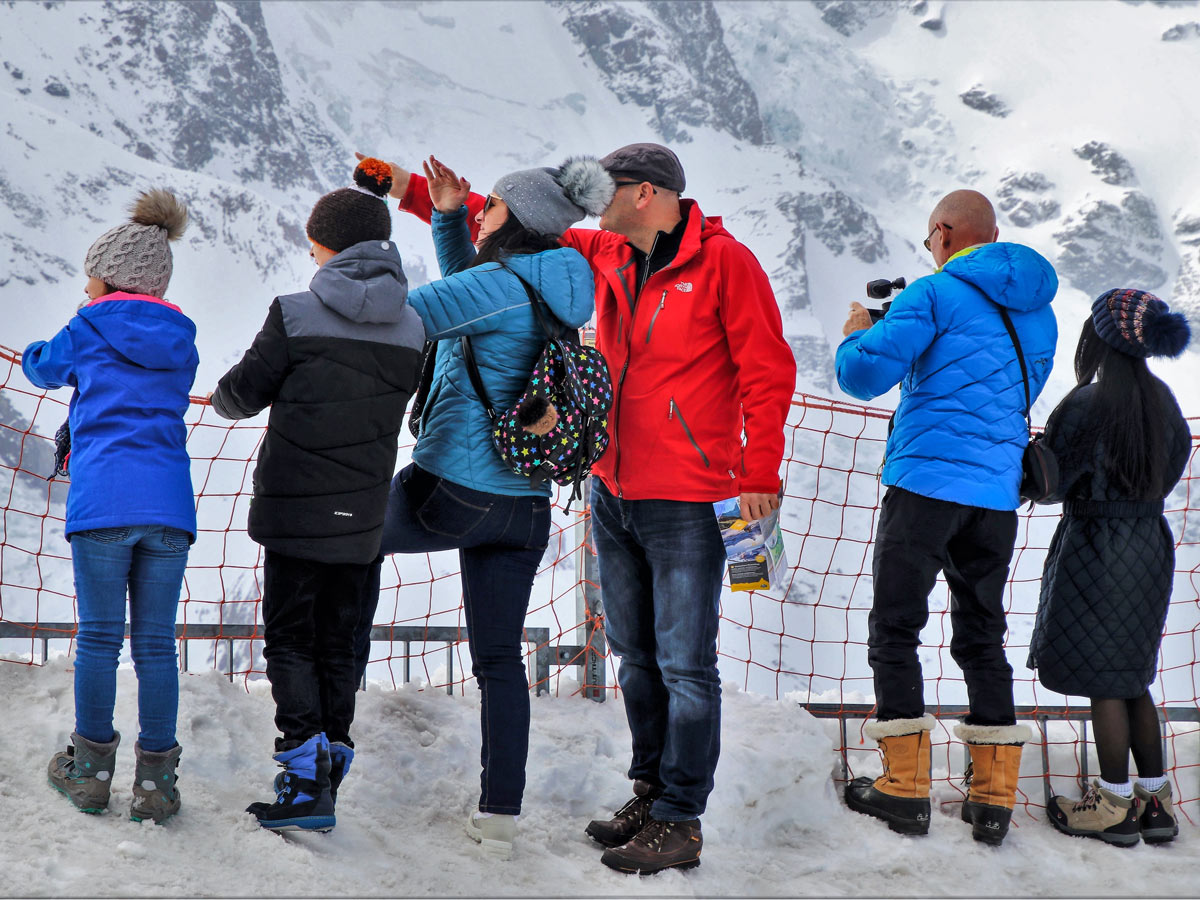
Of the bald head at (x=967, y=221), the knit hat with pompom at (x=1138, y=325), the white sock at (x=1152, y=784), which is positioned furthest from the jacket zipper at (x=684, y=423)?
the white sock at (x=1152, y=784)

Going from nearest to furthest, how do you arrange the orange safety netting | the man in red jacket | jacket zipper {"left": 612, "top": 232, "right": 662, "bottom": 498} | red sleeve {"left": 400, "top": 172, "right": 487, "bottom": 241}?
the man in red jacket
jacket zipper {"left": 612, "top": 232, "right": 662, "bottom": 498}
red sleeve {"left": 400, "top": 172, "right": 487, "bottom": 241}
the orange safety netting

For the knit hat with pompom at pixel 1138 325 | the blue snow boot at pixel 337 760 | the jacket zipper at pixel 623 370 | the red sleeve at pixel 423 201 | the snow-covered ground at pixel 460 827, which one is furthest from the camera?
the knit hat with pompom at pixel 1138 325

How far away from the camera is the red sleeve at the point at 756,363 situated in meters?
2.21

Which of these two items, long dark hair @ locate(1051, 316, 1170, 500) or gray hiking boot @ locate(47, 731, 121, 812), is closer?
gray hiking boot @ locate(47, 731, 121, 812)

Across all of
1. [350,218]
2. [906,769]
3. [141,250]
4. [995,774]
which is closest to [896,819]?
[906,769]

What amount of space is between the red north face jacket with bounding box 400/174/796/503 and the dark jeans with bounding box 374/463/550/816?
288 millimetres

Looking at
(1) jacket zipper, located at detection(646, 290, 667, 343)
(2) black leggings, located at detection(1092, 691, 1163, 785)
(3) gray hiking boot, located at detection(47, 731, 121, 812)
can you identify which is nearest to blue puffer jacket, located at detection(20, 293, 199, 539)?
(3) gray hiking boot, located at detection(47, 731, 121, 812)

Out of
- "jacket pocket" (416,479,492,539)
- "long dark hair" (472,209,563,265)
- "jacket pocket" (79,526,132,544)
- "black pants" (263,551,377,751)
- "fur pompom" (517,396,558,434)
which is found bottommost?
"black pants" (263,551,377,751)

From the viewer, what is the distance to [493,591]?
84.8 inches

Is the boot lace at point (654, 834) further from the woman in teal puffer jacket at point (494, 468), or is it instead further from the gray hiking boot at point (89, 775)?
the gray hiking boot at point (89, 775)

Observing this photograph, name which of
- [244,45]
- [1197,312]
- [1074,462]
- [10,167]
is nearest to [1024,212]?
[1197,312]

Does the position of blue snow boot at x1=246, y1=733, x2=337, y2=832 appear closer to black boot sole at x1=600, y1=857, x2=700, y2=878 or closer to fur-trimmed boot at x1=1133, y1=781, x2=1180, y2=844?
black boot sole at x1=600, y1=857, x2=700, y2=878

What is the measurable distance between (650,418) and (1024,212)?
13138 cm

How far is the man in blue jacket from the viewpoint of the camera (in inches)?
98.0
